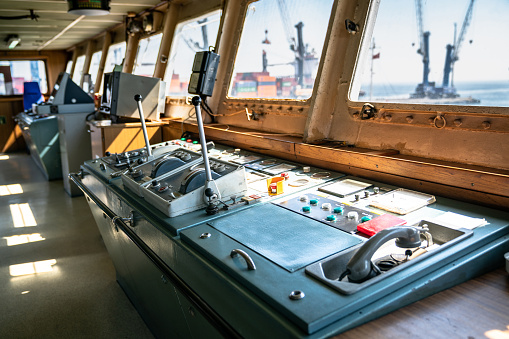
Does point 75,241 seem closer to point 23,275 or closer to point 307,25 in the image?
point 23,275

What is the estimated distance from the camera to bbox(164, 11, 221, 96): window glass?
493 cm

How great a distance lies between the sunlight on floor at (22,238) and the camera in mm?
4051

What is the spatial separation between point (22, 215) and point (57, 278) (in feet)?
6.64

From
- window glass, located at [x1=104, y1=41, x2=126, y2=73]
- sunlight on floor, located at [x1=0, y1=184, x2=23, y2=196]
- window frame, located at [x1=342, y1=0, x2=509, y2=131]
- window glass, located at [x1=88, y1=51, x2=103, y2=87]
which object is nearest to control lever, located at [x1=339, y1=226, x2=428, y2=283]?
window frame, located at [x1=342, y1=0, x2=509, y2=131]

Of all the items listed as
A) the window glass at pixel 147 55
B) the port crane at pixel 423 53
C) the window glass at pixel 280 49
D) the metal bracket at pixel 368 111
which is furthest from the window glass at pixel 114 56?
the port crane at pixel 423 53

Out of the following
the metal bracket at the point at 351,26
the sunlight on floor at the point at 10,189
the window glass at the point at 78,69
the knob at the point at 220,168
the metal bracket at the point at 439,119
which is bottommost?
the sunlight on floor at the point at 10,189

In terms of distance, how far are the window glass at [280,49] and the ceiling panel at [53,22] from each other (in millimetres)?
2151

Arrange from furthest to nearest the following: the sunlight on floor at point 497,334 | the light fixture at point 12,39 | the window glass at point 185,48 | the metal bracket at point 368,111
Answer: the light fixture at point 12,39 → the window glass at point 185,48 → the metal bracket at point 368,111 → the sunlight on floor at point 497,334

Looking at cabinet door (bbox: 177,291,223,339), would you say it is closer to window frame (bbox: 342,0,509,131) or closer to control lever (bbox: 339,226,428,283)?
control lever (bbox: 339,226,428,283)

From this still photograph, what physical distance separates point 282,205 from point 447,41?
1.27m

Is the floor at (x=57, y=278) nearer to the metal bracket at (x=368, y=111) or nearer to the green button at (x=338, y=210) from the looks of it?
the green button at (x=338, y=210)

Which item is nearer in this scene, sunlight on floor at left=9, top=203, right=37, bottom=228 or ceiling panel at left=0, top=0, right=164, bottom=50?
sunlight on floor at left=9, top=203, right=37, bottom=228

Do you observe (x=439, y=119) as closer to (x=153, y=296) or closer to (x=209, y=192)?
(x=209, y=192)

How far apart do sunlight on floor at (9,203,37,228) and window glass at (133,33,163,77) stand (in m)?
2.45
